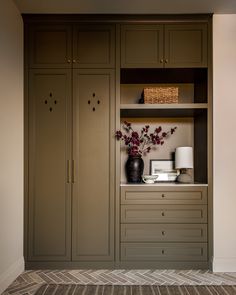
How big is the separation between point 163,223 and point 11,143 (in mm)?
1687

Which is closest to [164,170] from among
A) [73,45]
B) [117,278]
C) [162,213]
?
[162,213]

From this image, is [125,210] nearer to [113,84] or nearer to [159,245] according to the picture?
[159,245]

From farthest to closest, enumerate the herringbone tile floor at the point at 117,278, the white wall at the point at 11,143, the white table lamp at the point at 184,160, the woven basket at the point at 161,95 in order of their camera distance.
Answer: the white table lamp at the point at 184,160 → the woven basket at the point at 161,95 → the herringbone tile floor at the point at 117,278 → the white wall at the point at 11,143

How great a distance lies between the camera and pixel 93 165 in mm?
3143

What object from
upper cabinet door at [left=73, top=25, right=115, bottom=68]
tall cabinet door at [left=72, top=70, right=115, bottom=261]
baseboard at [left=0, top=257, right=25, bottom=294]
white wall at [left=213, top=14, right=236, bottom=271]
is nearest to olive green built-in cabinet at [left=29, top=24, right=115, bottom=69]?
upper cabinet door at [left=73, top=25, right=115, bottom=68]

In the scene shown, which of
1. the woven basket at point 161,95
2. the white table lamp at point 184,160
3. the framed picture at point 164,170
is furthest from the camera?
the framed picture at point 164,170

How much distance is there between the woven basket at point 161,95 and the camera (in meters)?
3.22

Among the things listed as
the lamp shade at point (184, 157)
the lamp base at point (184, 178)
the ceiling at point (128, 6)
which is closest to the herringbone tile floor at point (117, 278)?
the lamp base at point (184, 178)

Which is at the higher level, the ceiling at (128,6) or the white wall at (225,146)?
the ceiling at (128,6)

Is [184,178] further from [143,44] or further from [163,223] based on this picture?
[143,44]

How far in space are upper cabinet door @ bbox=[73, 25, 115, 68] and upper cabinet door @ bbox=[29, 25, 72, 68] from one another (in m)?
0.08

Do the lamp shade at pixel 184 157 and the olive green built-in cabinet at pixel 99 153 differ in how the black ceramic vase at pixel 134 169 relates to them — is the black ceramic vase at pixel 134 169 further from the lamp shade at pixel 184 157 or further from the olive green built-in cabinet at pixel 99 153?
the lamp shade at pixel 184 157

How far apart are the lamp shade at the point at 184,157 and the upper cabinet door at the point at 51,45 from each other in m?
1.50

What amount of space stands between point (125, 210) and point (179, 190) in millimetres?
589
